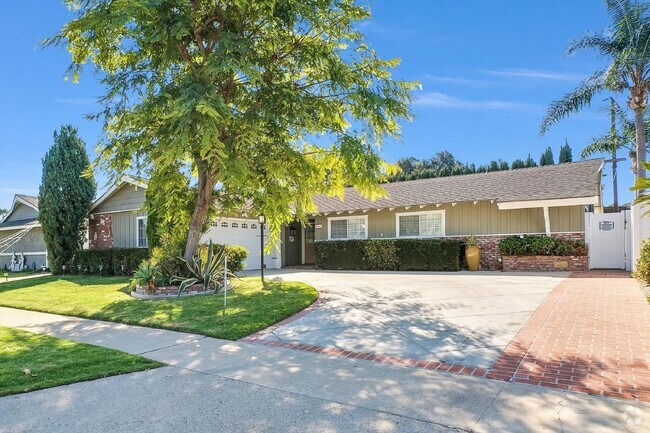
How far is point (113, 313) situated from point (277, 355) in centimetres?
496

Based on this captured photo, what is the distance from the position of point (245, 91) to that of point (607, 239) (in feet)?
42.6

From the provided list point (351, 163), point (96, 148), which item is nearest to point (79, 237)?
point (96, 148)

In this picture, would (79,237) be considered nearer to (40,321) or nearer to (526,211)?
(40,321)

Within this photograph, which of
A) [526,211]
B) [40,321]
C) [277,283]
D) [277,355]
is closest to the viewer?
[277,355]

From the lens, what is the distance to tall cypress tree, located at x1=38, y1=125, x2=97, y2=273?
1854 cm

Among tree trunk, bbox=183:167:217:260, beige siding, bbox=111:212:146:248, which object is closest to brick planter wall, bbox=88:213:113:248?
beige siding, bbox=111:212:146:248

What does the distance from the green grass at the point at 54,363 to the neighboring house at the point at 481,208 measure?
917 cm

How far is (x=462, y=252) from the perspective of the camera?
A: 16.6m

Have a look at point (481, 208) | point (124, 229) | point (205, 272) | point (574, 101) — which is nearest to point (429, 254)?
point (481, 208)

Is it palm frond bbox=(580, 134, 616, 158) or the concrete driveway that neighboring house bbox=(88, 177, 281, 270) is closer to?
the concrete driveway

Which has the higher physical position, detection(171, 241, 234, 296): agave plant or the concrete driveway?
detection(171, 241, 234, 296): agave plant

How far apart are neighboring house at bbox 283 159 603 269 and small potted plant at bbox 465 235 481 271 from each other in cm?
54

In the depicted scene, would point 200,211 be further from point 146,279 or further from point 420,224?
point 420,224

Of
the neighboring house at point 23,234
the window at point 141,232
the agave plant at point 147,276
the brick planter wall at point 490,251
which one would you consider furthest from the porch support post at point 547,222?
the neighboring house at point 23,234
